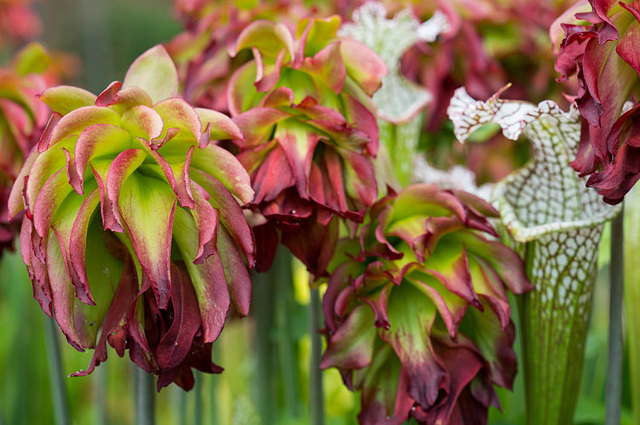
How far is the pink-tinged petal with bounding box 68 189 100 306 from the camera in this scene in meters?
0.21

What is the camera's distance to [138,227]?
0.22 metres

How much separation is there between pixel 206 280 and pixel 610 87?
0.16 meters

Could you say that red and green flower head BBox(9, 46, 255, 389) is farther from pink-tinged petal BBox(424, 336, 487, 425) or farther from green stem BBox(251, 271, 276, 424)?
green stem BBox(251, 271, 276, 424)

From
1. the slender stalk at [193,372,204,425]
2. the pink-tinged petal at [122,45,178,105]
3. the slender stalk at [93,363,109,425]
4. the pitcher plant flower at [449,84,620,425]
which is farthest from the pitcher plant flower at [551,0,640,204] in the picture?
the slender stalk at [93,363,109,425]

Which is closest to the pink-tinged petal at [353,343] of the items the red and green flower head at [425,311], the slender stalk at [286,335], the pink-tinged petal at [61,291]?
the red and green flower head at [425,311]

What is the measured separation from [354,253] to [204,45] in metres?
0.19

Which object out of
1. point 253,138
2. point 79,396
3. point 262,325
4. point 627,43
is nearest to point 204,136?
point 253,138

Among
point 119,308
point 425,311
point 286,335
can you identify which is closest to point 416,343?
point 425,311

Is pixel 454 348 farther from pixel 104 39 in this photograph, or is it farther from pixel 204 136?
pixel 104 39

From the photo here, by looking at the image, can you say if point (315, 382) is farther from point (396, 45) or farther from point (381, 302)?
point (396, 45)

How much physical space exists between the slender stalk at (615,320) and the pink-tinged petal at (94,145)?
208 millimetres

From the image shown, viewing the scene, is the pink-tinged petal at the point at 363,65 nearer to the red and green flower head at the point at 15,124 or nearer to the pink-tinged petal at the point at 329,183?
the pink-tinged petal at the point at 329,183

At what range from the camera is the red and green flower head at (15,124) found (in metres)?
0.35

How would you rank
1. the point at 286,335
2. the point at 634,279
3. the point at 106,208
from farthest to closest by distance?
the point at 286,335 → the point at 634,279 → the point at 106,208
